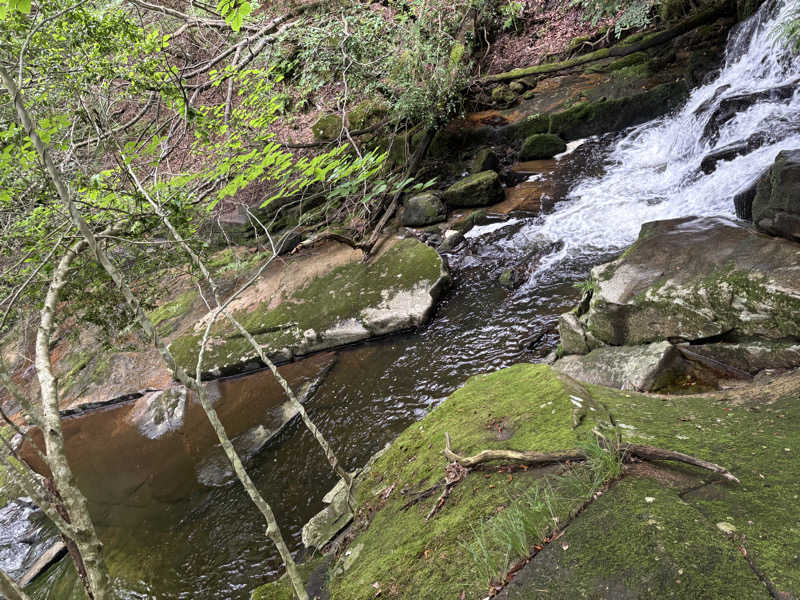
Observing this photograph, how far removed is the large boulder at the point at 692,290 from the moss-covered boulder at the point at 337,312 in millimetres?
3068

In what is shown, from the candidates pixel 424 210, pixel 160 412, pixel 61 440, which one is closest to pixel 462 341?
pixel 424 210

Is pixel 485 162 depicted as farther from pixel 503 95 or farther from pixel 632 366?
pixel 632 366

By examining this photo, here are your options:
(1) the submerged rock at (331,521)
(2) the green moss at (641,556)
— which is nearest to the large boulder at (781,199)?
(2) the green moss at (641,556)

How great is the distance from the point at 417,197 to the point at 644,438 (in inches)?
341

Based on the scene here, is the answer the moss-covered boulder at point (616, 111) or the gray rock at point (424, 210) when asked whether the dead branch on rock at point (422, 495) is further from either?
the moss-covered boulder at point (616, 111)

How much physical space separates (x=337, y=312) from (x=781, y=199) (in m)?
6.27

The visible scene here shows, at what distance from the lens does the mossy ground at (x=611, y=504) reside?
148 cm

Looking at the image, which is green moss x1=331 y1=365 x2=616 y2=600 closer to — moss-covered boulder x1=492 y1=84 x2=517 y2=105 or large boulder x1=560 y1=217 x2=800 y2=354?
large boulder x1=560 y1=217 x2=800 y2=354

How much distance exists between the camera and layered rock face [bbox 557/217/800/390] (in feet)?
12.0

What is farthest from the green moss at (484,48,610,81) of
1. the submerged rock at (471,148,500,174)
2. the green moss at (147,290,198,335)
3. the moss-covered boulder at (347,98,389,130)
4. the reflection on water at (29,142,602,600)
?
the green moss at (147,290,198,335)

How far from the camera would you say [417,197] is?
10.2 meters

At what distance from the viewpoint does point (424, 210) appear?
10.2 metres

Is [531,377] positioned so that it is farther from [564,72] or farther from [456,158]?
[564,72]

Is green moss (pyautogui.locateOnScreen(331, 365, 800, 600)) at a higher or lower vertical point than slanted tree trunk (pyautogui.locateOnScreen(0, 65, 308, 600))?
lower
